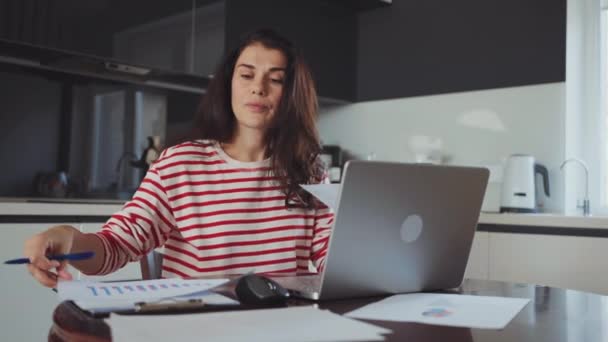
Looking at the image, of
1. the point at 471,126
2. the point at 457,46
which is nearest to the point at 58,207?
the point at 471,126

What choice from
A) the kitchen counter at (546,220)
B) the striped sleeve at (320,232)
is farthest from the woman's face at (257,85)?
the kitchen counter at (546,220)

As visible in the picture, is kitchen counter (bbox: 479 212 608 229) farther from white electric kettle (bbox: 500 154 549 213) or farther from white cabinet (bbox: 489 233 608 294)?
white electric kettle (bbox: 500 154 549 213)

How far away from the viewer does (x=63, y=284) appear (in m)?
0.98

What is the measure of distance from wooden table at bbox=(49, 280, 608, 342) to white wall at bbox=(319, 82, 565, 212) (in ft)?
7.61

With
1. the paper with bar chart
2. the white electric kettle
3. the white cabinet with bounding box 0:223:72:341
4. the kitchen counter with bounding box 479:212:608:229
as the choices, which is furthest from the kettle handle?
the paper with bar chart

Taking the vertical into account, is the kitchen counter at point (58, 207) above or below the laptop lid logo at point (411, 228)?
below

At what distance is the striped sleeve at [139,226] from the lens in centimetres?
134

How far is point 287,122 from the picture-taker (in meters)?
1.61

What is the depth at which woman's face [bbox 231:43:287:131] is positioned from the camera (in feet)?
5.08

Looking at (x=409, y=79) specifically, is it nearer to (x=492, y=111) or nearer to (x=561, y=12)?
(x=492, y=111)

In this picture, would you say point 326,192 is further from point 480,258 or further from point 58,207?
point 480,258

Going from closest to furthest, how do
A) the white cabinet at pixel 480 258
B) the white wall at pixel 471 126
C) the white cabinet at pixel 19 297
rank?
the white cabinet at pixel 19 297 < the white cabinet at pixel 480 258 < the white wall at pixel 471 126

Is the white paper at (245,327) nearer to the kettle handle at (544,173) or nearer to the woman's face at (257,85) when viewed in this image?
the woman's face at (257,85)

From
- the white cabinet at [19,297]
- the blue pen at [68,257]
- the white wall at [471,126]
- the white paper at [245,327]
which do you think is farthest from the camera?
the white wall at [471,126]
